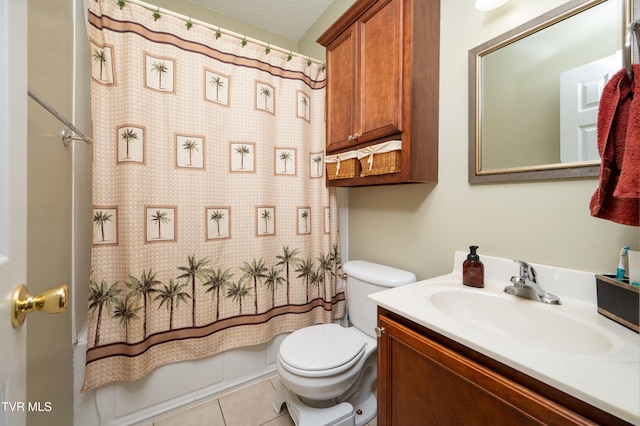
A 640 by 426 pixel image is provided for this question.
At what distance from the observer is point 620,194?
1.88 ft

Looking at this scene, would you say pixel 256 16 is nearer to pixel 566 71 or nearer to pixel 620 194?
pixel 566 71

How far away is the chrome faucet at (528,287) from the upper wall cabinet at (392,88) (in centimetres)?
52

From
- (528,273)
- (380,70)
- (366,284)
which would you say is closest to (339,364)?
(366,284)

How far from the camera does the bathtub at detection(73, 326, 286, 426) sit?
1.17 metres

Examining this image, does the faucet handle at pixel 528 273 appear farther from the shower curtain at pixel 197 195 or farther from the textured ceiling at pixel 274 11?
the textured ceiling at pixel 274 11

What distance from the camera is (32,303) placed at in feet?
1.49

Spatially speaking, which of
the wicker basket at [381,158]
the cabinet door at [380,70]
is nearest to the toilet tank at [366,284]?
the wicker basket at [381,158]

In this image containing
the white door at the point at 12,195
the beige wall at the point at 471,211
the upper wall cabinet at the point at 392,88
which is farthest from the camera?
the upper wall cabinet at the point at 392,88

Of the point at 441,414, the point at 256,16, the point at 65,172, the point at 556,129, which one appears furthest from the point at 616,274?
the point at 256,16

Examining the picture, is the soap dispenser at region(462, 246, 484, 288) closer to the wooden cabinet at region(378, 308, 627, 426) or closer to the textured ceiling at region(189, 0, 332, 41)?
the wooden cabinet at region(378, 308, 627, 426)

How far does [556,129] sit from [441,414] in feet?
3.29

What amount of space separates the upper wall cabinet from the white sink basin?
53 cm

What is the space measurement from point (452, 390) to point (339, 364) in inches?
21.4

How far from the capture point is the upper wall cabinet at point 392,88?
1093 millimetres
